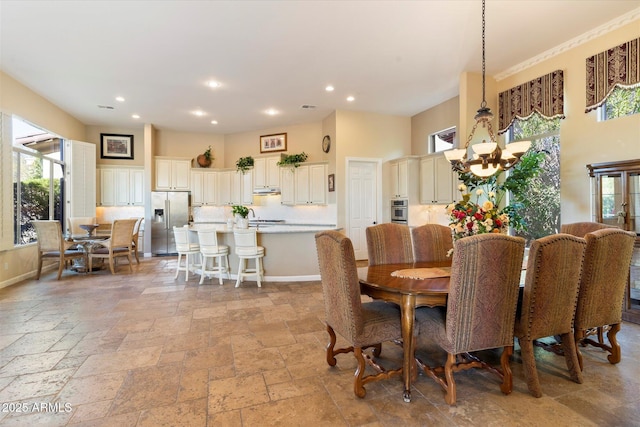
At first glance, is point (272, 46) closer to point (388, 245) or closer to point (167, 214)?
point (388, 245)

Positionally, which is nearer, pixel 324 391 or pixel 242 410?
pixel 242 410

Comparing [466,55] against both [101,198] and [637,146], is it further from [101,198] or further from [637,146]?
[101,198]

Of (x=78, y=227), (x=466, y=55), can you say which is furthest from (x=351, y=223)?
(x=78, y=227)

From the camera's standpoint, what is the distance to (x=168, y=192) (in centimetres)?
816

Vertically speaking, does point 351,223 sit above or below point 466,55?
below

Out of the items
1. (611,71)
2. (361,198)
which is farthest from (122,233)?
(611,71)

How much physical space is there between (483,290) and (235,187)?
7508 millimetres

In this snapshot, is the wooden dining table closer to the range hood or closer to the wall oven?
the wall oven

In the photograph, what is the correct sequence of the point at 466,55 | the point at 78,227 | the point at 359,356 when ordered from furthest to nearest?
the point at 78,227 < the point at 466,55 < the point at 359,356

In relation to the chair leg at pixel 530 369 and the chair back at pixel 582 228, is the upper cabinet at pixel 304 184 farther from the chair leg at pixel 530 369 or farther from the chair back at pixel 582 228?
the chair leg at pixel 530 369

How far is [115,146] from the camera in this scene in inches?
324

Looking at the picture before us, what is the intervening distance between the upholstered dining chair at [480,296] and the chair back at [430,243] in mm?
1163

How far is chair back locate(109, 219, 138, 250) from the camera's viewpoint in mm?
5868

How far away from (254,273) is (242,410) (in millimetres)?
3196
